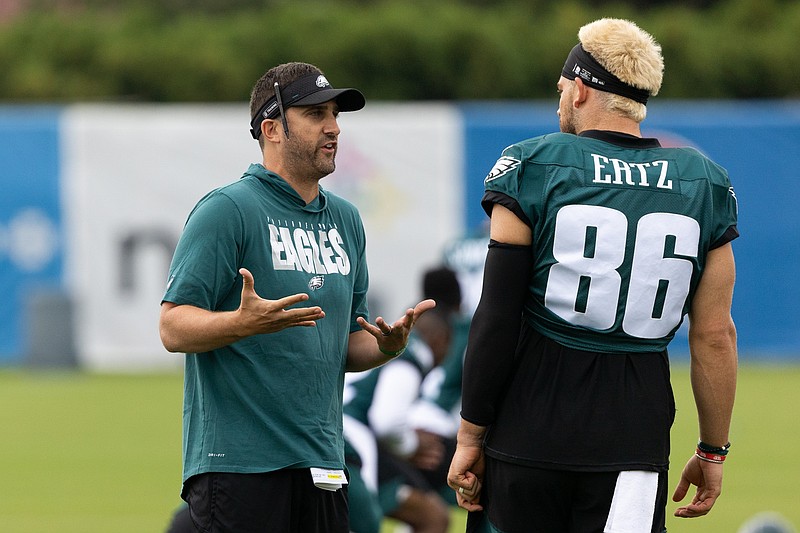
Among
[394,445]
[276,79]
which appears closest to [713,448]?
[276,79]

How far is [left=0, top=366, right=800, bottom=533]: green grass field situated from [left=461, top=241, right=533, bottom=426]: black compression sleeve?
5287mm

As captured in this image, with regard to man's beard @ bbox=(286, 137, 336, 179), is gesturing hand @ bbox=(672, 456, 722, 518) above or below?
below

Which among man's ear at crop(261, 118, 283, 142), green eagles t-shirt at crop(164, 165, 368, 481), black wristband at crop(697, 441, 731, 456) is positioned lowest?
black wristband at crop(697, 441, 731, 456)

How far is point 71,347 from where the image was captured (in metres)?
19.9

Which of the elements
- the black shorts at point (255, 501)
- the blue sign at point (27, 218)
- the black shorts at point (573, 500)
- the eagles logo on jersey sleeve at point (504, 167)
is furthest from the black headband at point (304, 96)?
the blue sign at point (27, 218)

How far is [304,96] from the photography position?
16.5 feet

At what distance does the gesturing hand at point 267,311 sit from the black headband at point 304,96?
82 centimetres

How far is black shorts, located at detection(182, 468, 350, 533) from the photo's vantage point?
4770mm

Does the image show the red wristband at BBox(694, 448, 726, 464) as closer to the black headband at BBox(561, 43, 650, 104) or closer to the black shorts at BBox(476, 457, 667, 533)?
the black shorts at BBox(476, 457, 667, 533)

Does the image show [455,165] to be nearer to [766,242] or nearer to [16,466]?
[766,242]


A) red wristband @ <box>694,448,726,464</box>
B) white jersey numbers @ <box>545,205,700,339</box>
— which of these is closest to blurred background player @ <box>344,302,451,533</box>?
red wristband @ <box>694,448,726,464</box>

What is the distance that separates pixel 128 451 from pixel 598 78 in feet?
31.6

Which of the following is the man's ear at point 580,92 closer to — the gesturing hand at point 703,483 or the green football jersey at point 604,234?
the green football jersey at point 604,234

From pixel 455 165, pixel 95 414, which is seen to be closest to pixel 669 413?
pixel 95 414
